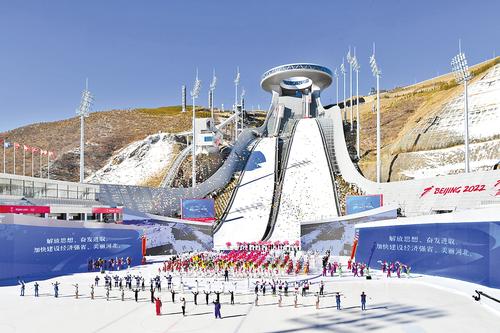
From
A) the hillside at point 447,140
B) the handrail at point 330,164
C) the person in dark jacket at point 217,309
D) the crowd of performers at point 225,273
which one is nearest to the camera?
the person in dark jacket at point 217,309

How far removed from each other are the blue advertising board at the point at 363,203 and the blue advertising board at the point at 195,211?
14.8 meters

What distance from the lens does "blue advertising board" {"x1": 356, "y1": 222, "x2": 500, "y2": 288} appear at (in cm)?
2314

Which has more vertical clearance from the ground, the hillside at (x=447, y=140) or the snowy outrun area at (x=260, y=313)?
the hillside at (x=447, y=140)

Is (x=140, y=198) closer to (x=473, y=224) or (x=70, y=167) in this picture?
(x=70, y=167)

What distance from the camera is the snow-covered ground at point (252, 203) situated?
159 ft

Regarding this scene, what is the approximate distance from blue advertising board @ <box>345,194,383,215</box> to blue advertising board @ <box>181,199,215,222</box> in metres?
14.8

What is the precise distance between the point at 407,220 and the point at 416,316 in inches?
557

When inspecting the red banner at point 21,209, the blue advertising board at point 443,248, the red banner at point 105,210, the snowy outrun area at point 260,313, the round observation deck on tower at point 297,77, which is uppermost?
the round observation deck on tower at point 297,77

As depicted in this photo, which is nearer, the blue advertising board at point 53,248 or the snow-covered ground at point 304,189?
the blue advertising board at point 53,248

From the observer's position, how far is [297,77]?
102 metres

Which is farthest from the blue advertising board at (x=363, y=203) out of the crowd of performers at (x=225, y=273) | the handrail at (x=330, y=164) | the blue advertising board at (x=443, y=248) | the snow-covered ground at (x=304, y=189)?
the crowd of performers at (x=225, y=273)

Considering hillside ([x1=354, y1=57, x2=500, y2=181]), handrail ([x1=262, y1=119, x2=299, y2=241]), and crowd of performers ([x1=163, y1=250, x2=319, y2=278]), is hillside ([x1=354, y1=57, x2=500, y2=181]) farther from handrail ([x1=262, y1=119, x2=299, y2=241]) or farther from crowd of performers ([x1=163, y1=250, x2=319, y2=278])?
crowd of performers ([x1=163, y1=250, x2=319, y2=278])

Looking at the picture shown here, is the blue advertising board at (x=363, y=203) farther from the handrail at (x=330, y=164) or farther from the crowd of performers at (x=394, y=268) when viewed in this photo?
the crowd of performers at (x=394, y=268)

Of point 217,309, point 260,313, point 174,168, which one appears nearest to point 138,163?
point 174,168
